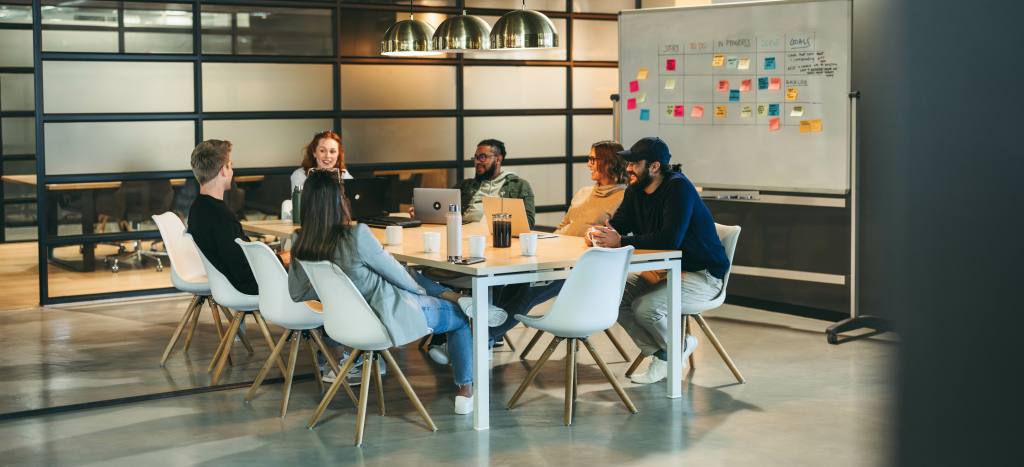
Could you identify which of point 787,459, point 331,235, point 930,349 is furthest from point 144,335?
point 930,349

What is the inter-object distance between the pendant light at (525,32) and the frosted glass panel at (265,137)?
3.06 meters

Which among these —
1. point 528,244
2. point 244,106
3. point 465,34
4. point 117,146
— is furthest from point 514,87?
point 528,244

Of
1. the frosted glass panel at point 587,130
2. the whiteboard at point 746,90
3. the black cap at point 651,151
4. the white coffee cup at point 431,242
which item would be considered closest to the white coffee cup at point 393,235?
the white coffee cup at point 431,242

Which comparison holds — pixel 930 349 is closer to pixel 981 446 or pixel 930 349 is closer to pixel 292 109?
pixel 981 446

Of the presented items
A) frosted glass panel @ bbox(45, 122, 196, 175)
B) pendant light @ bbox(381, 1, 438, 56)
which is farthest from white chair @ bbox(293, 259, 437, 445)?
frosted glass panel @ bbox(45, 122, 196, 175)

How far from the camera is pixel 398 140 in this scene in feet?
28.0

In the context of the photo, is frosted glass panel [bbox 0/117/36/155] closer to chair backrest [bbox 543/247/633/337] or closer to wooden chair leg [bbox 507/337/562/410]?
wooden chair leg [bbox 507/337/562/410]

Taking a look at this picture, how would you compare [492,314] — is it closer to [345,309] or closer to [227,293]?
[345,309]

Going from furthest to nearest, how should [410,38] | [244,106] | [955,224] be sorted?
[244,106] < [410,38] < [955,224]

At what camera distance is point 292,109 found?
26.4 feet

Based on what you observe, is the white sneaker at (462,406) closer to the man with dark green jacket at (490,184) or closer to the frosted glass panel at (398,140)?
the man with dark green jacket at (490,184)

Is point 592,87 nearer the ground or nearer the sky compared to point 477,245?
nearer the sky

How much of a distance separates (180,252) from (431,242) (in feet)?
5.16

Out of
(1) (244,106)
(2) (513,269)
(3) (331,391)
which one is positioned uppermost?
(1) (244,106)
